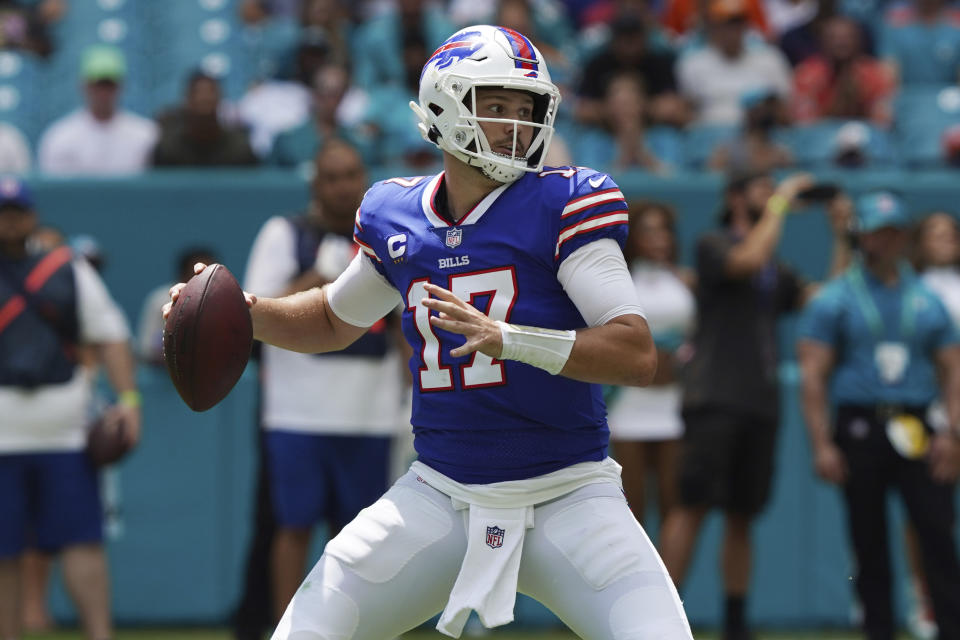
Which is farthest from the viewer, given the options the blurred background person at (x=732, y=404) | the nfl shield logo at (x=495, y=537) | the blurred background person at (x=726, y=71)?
the blurred background person at (x=726, y=71)

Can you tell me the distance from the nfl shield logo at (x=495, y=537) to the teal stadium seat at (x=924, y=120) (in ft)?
21.5

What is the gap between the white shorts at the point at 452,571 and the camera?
11.3 ft

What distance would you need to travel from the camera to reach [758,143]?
890cm

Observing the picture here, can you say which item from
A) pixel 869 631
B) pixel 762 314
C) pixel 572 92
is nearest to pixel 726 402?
pixel 762 314

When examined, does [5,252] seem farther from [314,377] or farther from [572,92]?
[572,92]

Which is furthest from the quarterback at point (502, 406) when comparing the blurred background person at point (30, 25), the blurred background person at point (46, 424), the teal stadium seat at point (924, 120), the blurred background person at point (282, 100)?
the blurred background person at point (30, 25)

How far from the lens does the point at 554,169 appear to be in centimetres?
369

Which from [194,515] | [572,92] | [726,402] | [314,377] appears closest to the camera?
[314,377]

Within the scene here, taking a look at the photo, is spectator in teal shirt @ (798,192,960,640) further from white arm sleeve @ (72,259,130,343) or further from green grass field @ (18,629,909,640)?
white arm sleeve @ (72,259,130,343)

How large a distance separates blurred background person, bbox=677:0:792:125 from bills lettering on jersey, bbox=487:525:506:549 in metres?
6.61

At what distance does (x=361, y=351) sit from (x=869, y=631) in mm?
2445

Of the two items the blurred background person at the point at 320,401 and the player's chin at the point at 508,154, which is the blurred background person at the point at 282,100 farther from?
the player's chin at the point at 508,154

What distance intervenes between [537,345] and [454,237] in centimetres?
46

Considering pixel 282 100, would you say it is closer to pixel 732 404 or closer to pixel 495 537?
pixel 732 404
